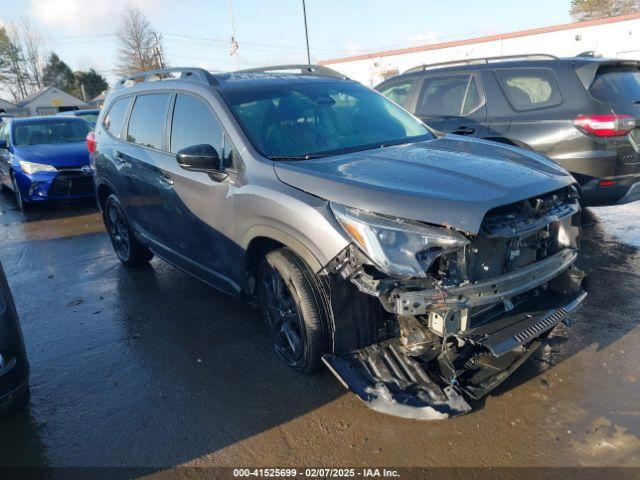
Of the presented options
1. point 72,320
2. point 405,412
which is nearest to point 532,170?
point 405,412

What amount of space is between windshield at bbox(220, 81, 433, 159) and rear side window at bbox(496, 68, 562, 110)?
78.3 inches

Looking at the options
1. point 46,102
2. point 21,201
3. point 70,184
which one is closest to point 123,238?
point 70,184

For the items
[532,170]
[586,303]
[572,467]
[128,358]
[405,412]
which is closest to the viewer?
[572,467]

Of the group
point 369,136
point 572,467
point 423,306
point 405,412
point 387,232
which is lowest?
point 572,467

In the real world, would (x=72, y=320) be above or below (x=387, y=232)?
below

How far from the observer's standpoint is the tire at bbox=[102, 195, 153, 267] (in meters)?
5.50

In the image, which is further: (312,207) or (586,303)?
(586,303)

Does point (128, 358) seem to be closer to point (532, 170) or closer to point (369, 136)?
point (369, 136)

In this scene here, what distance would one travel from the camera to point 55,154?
8.96 metres

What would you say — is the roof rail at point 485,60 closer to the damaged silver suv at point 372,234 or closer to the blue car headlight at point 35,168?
the damaged silver suv at point 372,234

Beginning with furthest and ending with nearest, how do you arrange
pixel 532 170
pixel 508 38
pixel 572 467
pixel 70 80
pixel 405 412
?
1. pixel 70 80
2. pixel 508 38
3. pixel 532 170
4. pixel 405 412
5. pixel 572 467

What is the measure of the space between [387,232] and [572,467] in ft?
4.77

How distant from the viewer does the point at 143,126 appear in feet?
15.4

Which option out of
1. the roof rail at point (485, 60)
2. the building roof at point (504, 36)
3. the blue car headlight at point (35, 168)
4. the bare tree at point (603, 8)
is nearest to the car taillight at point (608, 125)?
the roof rail at point (485, 60)
